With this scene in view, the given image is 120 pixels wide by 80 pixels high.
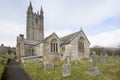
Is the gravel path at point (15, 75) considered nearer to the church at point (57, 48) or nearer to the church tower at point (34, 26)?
the church at point (57, 48)

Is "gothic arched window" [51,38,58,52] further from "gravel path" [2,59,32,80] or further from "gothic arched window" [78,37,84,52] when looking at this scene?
"gravel path" [2,59,32,80]

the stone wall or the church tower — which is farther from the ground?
the church tower

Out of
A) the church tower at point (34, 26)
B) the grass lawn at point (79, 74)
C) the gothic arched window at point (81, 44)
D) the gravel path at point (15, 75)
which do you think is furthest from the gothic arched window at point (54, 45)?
the church tower at point (34, 26)

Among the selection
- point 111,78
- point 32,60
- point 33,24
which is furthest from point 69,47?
point 33,24

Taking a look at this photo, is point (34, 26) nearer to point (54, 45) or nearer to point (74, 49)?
point (54, 45)

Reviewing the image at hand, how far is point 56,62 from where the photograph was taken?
21.9 metres

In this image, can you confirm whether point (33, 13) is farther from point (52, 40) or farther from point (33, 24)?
point (52, 40)

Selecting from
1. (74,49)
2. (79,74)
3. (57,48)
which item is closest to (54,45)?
(57,48)

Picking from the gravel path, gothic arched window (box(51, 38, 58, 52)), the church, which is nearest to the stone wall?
the church

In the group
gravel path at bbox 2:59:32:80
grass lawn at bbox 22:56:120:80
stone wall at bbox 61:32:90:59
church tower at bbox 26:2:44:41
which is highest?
church tower at bbox 26:2:44:41

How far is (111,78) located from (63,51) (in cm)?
2443

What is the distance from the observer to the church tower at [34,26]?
195ft

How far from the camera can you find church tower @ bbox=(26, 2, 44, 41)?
59494 mm

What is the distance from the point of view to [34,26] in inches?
2420
